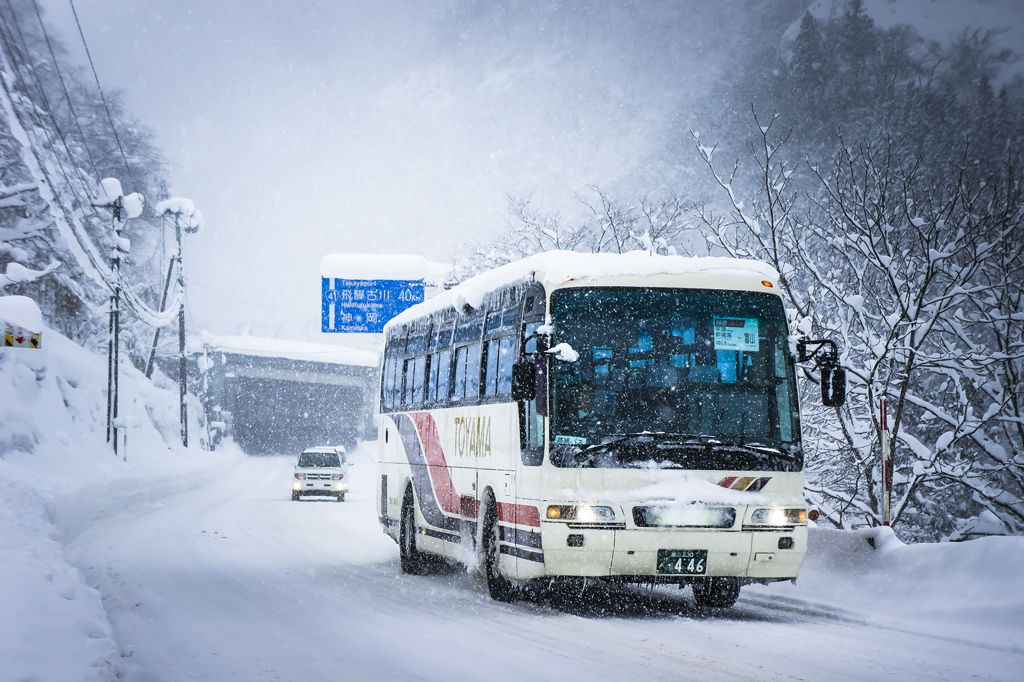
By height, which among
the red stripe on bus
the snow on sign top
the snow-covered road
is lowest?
the snow-covered road

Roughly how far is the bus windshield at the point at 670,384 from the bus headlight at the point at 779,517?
396mm

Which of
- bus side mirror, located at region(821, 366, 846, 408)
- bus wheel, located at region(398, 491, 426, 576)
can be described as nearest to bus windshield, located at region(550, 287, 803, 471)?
bus side mirror, located at region(821, 366, 846, 408)

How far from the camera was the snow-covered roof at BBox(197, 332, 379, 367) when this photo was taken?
86.0 metres

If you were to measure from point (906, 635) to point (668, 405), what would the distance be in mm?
2725

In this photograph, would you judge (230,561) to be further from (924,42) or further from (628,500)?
(924,42)

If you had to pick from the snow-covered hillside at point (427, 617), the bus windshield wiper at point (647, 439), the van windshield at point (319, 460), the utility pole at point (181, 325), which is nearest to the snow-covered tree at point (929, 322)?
the snow-covered hillside at point (427, 617)

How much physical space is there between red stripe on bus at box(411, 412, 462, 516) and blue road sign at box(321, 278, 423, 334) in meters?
15.3

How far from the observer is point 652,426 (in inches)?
380

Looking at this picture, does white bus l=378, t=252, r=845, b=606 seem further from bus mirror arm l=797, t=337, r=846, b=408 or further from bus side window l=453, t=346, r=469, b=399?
bus side window l=453, t=346, r=469, b=399

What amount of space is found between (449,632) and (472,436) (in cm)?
338

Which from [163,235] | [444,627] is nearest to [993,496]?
[444,627]

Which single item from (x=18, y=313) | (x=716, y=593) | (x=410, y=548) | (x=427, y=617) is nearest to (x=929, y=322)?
(x=716, y=593)

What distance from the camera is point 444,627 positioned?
919 cm

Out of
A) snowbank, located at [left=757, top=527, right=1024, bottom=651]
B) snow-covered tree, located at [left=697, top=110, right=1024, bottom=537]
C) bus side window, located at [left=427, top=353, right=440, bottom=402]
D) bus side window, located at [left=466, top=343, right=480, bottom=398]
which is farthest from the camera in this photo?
snow-covered tree, located at [left=697, top=110, right=1024, bottom=537]
